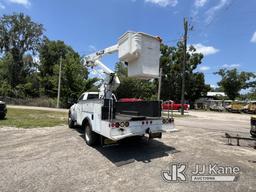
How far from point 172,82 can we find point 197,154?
37155 mm

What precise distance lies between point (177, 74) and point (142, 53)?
37303 mm

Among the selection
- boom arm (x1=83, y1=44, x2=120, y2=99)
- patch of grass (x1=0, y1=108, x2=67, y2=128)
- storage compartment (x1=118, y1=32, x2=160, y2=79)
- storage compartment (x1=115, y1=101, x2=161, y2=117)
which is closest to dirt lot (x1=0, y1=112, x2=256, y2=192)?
storage compartment (x1=115, y1=101, x2=161, y2=117)

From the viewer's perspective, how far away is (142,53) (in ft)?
17.8

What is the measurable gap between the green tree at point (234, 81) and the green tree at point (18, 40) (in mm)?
45380

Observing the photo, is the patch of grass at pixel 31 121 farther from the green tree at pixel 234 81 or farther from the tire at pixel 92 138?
the green tree at pixel 234 81

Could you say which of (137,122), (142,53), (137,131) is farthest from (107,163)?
(142,53)

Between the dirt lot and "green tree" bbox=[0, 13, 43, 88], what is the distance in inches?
1665

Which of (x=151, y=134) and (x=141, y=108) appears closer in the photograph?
(x=151, y=134)

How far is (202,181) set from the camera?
407 centimetres

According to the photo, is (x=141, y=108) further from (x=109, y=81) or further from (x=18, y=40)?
(x=18, y=40)

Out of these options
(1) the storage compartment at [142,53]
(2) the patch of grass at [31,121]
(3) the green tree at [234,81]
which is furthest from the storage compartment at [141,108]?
(3) the green tree at [234,81]

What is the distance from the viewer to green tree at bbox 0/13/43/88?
4412 centimetres

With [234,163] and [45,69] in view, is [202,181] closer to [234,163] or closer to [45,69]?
[234,163]

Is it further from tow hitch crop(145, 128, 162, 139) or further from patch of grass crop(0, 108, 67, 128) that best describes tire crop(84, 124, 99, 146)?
patch of grass crop(0, 108, 67, 128)
